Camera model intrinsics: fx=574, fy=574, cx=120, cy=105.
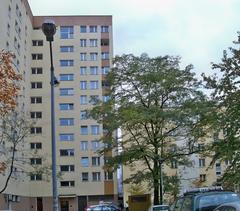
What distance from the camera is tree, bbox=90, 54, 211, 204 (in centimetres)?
4097

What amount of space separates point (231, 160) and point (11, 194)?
49114 millimetres

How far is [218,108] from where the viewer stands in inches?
892

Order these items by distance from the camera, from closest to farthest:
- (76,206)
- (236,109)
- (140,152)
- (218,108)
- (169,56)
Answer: (236,109) → (218,108) → (140,152) → (169,56) → (76,206)

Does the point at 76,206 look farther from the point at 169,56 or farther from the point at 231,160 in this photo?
the point at 231,160

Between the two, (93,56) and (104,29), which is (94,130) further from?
(104,29)

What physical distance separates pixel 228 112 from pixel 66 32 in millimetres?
72705

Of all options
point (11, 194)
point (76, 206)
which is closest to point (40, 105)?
point (76, 206)

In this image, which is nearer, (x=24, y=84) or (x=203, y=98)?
(x=203, y=98)

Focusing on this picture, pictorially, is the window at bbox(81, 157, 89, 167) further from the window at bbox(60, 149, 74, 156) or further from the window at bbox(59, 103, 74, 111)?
the window at bbox(59, 103, 74, 111)

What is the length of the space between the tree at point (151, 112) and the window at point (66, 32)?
48.4m

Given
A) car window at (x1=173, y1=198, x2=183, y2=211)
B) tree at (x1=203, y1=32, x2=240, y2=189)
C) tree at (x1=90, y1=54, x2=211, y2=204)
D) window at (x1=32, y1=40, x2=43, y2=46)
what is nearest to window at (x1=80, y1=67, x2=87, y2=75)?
window at (x1=32, y1=40, x2=43, y2=46)

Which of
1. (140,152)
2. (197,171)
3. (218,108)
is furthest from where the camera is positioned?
(197,171)

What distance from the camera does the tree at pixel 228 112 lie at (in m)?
21.0

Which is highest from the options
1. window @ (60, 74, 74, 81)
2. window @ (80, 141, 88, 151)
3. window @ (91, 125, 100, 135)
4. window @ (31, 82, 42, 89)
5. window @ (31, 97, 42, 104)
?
window @ (60, 74, 74, 81)
